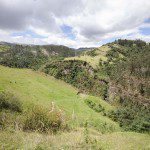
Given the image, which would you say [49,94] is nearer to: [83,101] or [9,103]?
[83,101]

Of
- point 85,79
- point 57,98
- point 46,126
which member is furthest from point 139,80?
point 46,126

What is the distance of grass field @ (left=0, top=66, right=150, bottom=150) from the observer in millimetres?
10907

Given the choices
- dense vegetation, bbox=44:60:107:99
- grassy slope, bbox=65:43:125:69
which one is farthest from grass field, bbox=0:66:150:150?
grassy slope, bbox=65:43:125:69

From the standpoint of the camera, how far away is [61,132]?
1530 centimetres

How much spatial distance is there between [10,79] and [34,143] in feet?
81.9

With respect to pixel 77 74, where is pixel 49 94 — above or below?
below

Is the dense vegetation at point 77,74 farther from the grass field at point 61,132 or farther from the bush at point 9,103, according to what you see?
the bush at point 9,103

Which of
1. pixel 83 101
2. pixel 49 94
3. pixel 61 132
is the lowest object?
pixel 83 101

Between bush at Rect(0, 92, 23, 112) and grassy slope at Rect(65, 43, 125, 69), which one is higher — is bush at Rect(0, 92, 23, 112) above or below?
below

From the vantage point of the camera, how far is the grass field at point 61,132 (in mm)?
10907

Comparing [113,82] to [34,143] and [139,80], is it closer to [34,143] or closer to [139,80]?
[139,80]

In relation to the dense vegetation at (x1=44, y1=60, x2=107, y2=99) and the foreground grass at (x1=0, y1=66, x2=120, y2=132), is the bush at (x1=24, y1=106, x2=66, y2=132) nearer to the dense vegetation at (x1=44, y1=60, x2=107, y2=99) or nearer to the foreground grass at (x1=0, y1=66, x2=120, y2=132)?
the foreground grass at (x1=0, y1=66, x2=120, y2=132)

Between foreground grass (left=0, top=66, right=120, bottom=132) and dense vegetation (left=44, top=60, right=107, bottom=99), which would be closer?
foreground grass (left=0, top=66, right=120, bottom=132)

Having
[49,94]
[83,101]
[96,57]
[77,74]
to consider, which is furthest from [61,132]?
[96,57]
